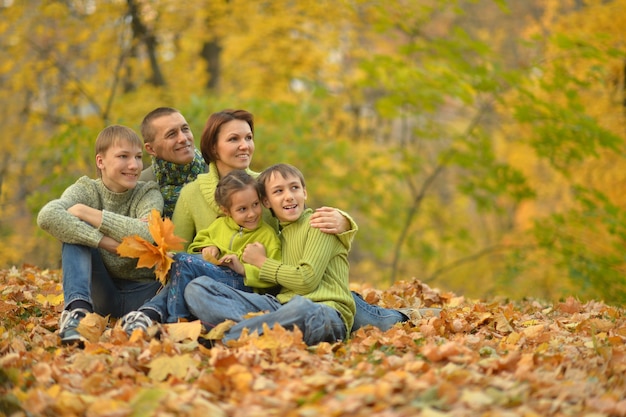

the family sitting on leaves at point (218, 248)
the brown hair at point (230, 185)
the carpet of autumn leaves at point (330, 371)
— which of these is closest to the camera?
the carpet of autumn leaves at point (330, 371)

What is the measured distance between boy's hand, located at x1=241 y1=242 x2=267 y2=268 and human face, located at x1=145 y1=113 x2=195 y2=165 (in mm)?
969

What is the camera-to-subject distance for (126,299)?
14.9ft

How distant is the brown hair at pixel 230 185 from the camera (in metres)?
4.28

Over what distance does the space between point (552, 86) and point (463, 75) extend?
1.39 m

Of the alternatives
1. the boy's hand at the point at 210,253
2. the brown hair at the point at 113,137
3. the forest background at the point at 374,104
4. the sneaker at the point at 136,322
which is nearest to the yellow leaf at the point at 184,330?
the sneaker at the point at 136,322

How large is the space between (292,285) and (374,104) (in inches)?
407

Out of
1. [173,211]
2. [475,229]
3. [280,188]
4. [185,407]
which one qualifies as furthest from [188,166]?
[475,229]

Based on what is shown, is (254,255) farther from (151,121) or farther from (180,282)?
(151,121)

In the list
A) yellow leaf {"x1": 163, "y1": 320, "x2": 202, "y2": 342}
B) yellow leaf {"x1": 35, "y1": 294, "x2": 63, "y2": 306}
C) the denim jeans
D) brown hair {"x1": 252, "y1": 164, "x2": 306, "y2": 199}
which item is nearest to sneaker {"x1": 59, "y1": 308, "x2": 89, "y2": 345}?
yellow leaf {"x1": 163, "y1": 320, "x2": 202, "y2": 342}

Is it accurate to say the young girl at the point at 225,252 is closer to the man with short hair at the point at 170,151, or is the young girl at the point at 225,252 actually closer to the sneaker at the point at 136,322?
the sneaker at the point at 136,322

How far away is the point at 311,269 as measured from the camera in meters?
4.07

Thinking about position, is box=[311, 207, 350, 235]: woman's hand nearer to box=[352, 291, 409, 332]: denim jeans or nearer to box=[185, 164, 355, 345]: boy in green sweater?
box=[185, 164, 355, 345]: boy in green sweater

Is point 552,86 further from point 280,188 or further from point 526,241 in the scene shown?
point 280,188

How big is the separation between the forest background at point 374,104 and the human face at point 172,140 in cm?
369
